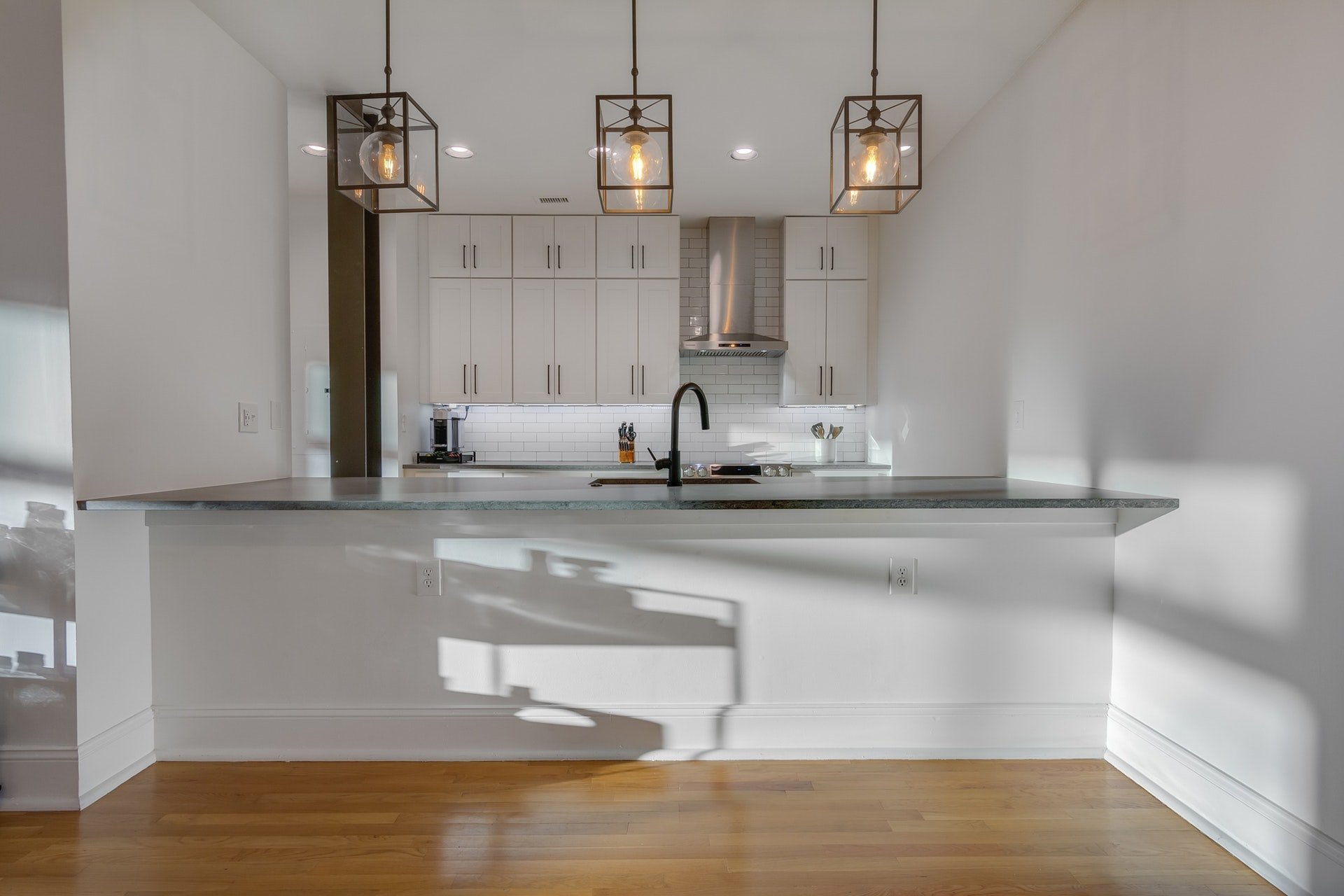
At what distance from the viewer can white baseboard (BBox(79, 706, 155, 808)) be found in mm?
2016

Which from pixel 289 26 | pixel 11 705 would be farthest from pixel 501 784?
pixel 289 26

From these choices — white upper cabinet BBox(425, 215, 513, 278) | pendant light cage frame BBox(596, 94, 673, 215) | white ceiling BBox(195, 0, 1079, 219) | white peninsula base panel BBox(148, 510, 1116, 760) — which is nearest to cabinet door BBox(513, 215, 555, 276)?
white upper cabinet BBox(425, 215, 513, 278)

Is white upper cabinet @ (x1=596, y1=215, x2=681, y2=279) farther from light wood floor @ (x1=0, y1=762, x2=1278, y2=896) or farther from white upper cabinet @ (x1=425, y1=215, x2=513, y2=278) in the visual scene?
light wood floor @ (x1=0, y1=762, x2=1278, y2=896)

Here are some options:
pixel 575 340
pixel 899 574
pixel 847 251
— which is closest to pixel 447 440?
pixel 575 340

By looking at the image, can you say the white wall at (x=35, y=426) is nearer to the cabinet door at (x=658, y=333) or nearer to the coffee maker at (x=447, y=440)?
the coffee maker at (x=447, y=440)

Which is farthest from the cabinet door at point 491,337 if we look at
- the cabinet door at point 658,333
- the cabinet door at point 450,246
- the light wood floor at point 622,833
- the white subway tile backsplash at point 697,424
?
the light wood floor at point 622,833

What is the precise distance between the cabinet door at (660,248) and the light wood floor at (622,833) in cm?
337

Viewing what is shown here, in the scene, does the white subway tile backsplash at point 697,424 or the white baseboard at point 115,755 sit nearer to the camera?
the white baseboard at point 115,755

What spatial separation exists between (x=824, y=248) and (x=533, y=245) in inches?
78.5

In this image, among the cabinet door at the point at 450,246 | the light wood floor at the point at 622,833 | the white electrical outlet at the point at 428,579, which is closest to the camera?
the light wood floor at the point at 622,833

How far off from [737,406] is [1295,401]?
3.66 m

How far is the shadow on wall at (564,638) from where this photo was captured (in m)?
2.29

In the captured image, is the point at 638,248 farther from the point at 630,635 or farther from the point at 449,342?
the point at 630,635

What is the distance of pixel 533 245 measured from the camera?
4758mm
